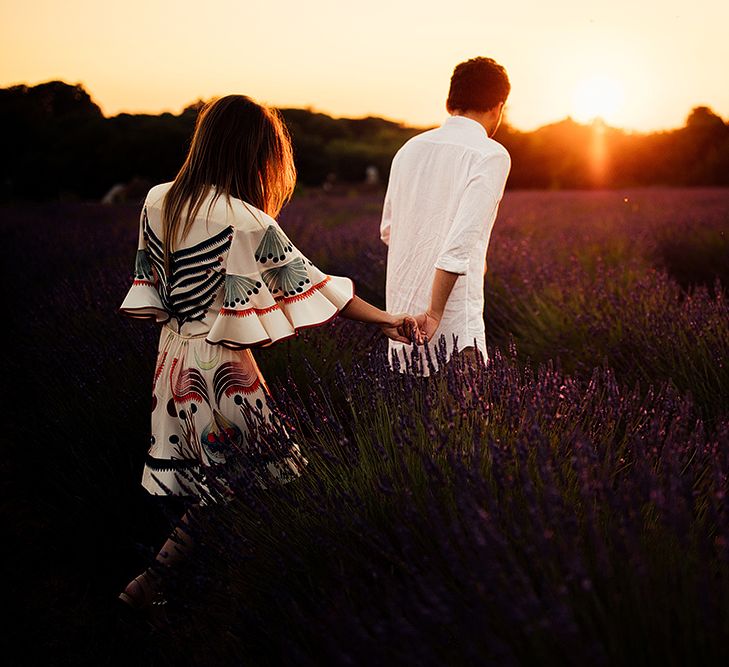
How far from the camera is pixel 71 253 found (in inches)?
257

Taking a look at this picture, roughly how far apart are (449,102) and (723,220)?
6.34m

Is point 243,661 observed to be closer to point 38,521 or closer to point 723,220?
point 38,521

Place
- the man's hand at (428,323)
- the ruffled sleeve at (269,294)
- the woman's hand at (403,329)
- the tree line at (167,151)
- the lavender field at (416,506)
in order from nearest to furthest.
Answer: the lavender field at (416,506) < the ruffled sleeve at (269,294) < the woman's hand at (403,329) < the man's hand at (428,323) < the tree line at (167,151)

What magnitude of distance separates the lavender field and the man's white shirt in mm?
355

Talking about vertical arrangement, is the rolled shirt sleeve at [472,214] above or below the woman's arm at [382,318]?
above

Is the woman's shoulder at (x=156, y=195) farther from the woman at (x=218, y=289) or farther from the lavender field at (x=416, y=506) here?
the lavender field at (x=416, y=506)

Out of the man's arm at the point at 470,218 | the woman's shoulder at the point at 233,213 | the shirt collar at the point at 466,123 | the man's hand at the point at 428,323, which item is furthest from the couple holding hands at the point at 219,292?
the shirt collar at the point at 466,123

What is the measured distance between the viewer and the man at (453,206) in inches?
93.3

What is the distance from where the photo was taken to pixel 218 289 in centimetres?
199

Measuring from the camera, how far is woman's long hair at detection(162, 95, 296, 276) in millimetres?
1979

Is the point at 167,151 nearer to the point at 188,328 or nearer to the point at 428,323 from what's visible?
the point at 428,323

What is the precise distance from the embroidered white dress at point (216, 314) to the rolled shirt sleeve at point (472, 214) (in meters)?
0.42

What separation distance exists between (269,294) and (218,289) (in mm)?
146

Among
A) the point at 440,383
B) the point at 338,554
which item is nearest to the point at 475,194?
the point at 440,383
